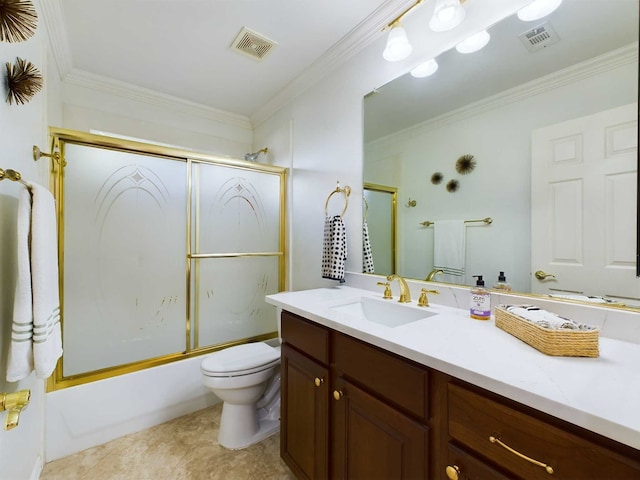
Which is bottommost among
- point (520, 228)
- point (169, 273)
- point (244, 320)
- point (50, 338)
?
point (244, 320)

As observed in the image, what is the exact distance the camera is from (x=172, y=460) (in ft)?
4.96

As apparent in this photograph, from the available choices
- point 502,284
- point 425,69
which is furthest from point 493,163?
point 425,69

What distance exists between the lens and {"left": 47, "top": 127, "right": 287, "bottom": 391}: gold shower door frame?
161 centimetres

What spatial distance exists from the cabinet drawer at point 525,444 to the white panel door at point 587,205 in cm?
63

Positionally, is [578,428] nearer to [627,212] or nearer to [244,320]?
[627,212]

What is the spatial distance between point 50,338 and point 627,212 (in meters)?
1.97

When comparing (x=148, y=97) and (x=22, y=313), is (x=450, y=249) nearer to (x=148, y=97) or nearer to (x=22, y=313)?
(x=22, y=313)

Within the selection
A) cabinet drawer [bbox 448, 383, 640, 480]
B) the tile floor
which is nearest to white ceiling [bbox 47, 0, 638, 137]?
cabinet drawer [bbox 448, 383, 640, 480]

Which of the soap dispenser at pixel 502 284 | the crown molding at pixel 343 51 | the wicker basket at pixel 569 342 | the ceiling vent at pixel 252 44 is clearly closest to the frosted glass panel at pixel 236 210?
the crown molding at pixel 343 51

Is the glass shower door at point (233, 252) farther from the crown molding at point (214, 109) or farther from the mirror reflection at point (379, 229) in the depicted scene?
the mirror reflection at point (379, 229)

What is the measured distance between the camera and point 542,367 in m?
0.65

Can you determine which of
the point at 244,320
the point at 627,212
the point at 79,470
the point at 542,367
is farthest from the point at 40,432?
the point at 627,212

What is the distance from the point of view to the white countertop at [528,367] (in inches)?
19.5

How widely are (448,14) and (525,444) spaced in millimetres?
1513
